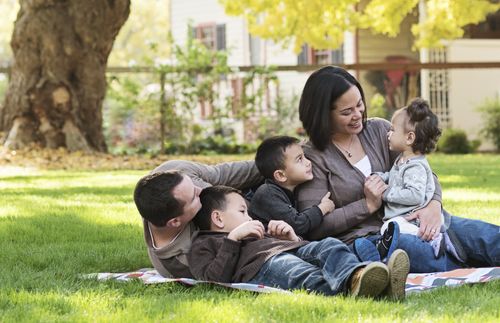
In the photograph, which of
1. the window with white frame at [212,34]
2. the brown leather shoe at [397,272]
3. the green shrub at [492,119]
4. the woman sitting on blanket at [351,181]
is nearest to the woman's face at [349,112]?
the woman sitting on blanket at [351,181]

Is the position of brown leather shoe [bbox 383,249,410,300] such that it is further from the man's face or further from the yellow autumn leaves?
the yellow autumn leaves

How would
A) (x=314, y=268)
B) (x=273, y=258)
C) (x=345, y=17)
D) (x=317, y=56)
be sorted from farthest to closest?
(x=317, y=56)
(x=345, y=17)
(x=273, y=258)
(x=314, y=268)

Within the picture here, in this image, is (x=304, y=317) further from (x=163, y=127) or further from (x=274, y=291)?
(x=163, y=127)

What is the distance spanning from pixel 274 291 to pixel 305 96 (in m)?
1.37

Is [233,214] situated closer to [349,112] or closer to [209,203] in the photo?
[209,203]

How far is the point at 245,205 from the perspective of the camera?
4.98 meters

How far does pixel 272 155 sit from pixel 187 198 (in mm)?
597

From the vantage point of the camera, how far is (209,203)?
493cm

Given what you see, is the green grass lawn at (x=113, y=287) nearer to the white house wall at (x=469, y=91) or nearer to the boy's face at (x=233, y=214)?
the boy's face at (x=233, y=214)

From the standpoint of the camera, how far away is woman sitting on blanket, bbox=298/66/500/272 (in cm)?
509

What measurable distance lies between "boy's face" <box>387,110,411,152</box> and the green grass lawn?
0.95m

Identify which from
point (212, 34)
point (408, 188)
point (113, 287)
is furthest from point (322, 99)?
point (212, 34)

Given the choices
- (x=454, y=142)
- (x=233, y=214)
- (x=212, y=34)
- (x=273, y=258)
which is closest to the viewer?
(x=273, y=258)

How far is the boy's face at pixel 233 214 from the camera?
4.91 m
